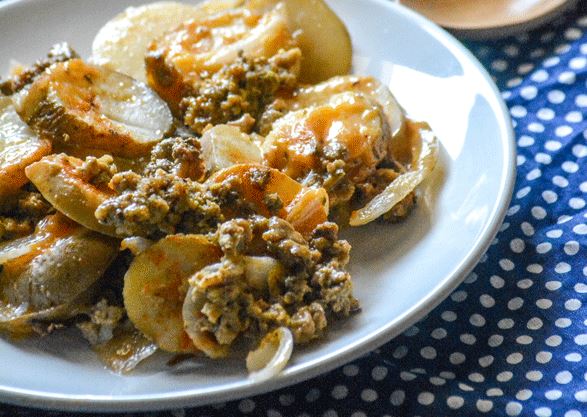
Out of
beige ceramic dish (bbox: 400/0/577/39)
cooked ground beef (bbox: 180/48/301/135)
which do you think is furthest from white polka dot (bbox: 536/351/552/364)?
beige ceramic dish (bbox: 400/0/577/39)

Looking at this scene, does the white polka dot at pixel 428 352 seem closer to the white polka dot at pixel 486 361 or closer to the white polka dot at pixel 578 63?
the white polka dot at pixel 486 361

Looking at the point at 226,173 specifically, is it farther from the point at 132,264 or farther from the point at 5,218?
the point at 5,218

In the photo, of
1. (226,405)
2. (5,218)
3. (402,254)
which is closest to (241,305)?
(226,405)

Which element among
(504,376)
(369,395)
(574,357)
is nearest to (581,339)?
(574,357)

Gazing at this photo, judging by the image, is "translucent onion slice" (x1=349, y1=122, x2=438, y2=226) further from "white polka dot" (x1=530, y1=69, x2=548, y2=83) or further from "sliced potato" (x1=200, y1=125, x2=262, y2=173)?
"white polka dot" (x1=530, y1=69, x2=548, y2=83)

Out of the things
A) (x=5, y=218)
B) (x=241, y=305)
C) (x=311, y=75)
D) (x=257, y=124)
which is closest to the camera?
(x=241, y=305)

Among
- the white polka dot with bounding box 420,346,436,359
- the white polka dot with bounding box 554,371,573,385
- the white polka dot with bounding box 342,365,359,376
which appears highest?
the white polka dot with bounding box 342,365,359,376
